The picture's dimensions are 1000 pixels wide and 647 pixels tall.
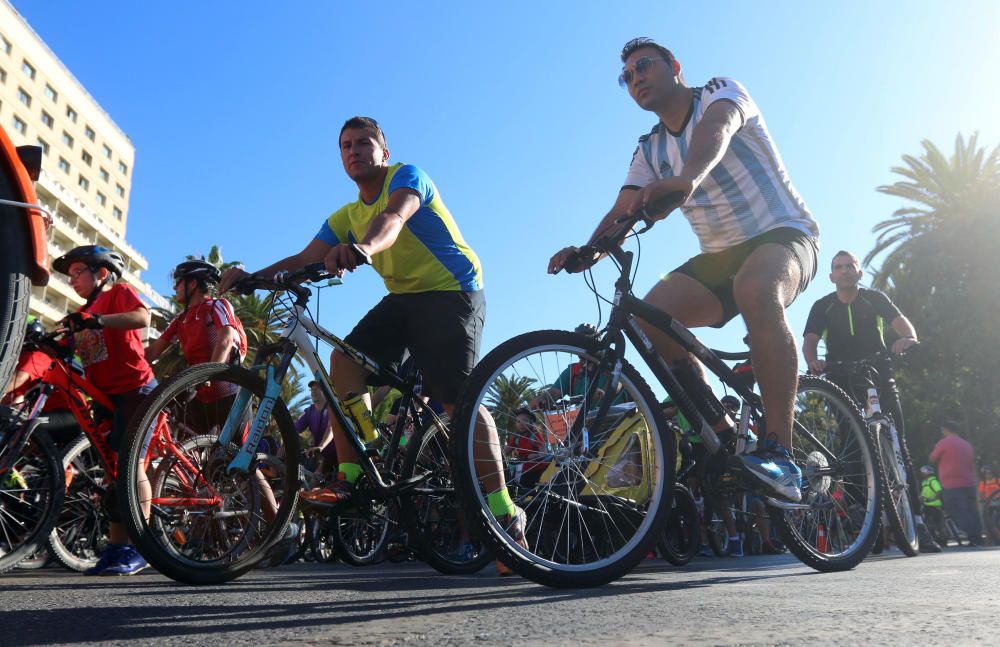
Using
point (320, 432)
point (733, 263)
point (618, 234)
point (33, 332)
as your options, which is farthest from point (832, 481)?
point (320, 432)

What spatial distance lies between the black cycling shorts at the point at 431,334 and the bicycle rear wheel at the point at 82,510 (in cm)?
225

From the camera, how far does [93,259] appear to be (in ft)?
17.0

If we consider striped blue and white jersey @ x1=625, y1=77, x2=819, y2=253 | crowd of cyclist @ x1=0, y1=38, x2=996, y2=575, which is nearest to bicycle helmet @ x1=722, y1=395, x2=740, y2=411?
crowd of cyclist @ x1=0, y1=38, x2=996, y2=575

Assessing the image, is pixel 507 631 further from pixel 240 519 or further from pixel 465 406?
pixel 240 519

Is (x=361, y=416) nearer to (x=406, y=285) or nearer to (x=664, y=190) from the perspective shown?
(x=406, y=285)

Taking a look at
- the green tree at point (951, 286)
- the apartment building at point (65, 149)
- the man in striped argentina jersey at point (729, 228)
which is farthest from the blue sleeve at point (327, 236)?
the apartment building at point (65, 149)

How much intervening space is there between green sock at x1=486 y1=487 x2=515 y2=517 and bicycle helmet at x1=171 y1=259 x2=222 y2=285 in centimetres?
301

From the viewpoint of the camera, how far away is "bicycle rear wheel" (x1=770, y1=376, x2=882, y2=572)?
11.8ft

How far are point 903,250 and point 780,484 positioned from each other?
118 ft

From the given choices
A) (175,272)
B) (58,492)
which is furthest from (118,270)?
(58,492)

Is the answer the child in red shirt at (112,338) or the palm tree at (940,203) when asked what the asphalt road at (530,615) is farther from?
the palm tree at (940,203)

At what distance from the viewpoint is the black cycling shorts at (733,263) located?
3533 mm

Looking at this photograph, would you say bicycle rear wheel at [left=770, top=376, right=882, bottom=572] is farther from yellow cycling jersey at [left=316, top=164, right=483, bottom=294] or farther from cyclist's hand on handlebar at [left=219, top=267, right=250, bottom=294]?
cyclist's hand on handlebar at [left=219, top=267, right=250, bottom=294]

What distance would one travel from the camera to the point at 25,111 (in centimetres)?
6394
